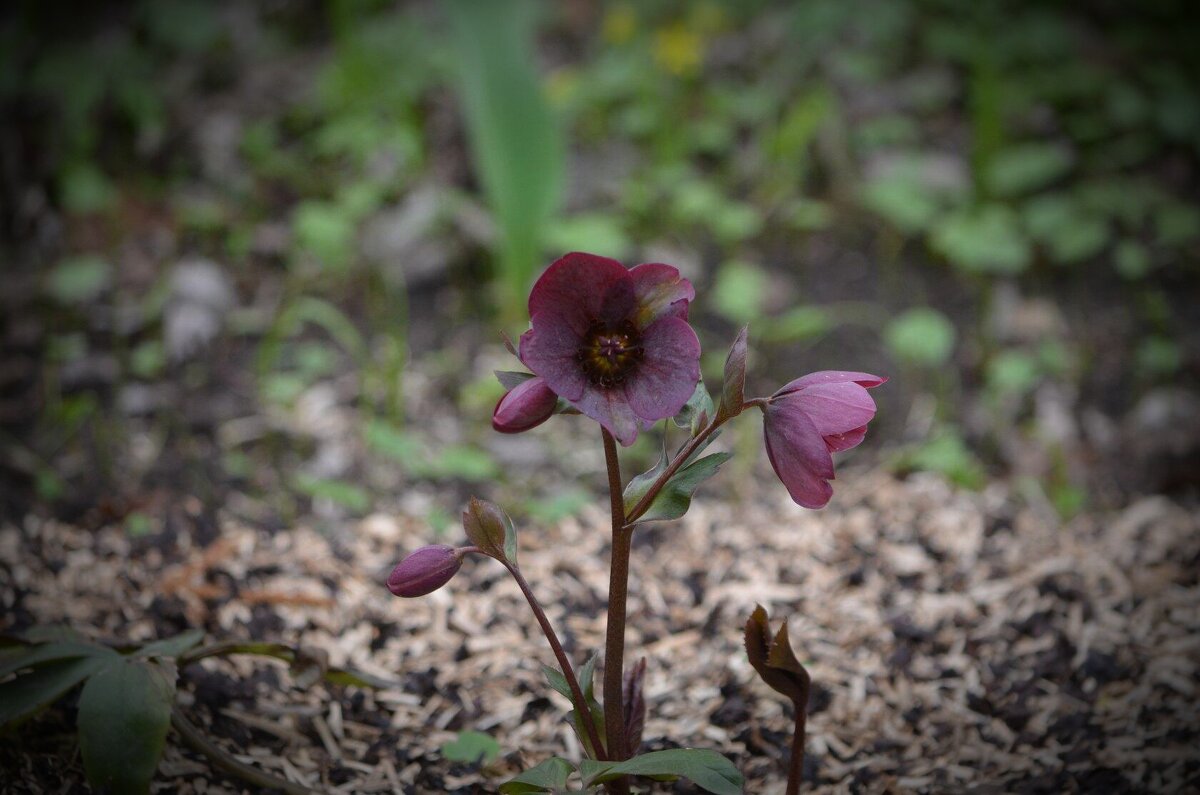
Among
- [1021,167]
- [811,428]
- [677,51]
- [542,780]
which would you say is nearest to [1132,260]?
[1021,167]

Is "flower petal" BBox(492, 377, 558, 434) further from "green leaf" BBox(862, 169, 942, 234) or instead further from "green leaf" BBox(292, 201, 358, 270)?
"green leaf" BBox(862, 169, 942, 234)

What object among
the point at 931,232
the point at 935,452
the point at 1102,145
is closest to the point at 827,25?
the point at 931,232

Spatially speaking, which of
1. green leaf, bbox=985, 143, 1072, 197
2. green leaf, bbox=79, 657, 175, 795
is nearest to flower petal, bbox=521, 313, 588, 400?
green leaf, bbox=79, 657, 175, 795

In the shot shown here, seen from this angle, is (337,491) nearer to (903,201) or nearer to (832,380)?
(832,380)

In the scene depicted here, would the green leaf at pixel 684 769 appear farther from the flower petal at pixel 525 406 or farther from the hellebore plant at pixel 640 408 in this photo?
Result: the flower petal at pixel 525 406

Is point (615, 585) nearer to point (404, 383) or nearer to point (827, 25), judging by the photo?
point (404, 383)

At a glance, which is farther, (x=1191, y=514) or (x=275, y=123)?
(x=275, y=123)

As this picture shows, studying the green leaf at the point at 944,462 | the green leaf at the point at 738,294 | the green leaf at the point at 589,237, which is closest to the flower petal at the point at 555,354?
the green leaf at the point at 944,462
